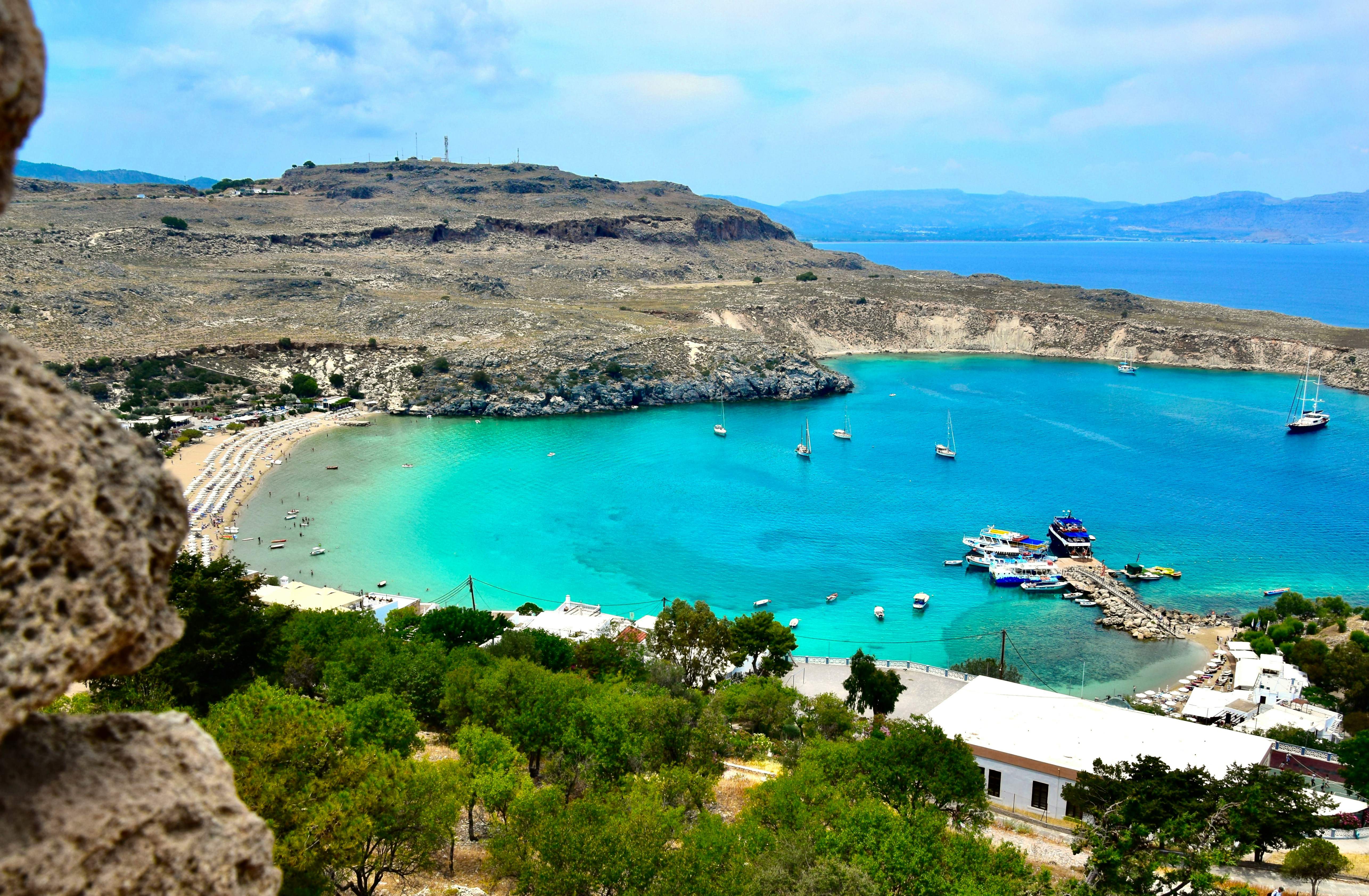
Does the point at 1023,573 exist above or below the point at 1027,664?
above

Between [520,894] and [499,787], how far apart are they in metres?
3.03

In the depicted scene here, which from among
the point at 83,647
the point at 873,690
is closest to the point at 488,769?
the point at 83,647

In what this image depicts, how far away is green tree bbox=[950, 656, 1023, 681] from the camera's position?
38.3m

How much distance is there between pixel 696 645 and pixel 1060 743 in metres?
14.0

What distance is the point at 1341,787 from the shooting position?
26172 mm

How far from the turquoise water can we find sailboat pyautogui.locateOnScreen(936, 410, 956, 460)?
957 mm

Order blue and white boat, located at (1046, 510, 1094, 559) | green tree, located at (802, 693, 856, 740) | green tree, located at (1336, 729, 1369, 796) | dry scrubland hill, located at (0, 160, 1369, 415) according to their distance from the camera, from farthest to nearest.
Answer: dry scrubland hill, located at (0, 160, 1369, 415)
blue and white boat, located at (1046, 510, 1094, 559)
green tree, located at (802, 693, 856, 740)
green tree, located at (1336, 729, 1369, 796)

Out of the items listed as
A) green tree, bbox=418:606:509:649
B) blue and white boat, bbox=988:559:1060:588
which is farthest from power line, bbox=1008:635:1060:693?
green tree, bbox=418:606:509:649

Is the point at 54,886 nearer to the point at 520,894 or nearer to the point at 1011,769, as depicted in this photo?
the point at 520,894

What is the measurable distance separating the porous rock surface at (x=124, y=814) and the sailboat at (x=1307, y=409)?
98222 millimetres

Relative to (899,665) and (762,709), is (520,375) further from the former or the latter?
(762,709)

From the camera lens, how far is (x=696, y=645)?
3478 cm

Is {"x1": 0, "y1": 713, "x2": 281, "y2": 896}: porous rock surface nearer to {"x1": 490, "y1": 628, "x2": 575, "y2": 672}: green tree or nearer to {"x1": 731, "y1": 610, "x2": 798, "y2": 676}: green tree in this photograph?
{"x1": 490, "y1": 628, "x2": 575, "y2": 672}: green tree

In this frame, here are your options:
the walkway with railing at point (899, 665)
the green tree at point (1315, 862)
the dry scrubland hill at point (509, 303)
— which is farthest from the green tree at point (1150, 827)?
the dry scrubland hill at point (509, 303)
